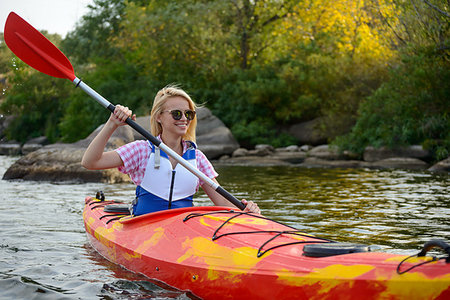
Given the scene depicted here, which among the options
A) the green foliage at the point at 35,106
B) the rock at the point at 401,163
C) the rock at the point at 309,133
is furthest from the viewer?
the green foliage at the point at 35,106

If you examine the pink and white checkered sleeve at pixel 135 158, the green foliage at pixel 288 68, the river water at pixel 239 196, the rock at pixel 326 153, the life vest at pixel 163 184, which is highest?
the green foliage at pixel 288 68

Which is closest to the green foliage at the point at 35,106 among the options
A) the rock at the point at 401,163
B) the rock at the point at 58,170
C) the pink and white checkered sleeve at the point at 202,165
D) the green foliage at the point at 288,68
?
the green foliage at the point at 288,68

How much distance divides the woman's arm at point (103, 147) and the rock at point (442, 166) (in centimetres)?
953

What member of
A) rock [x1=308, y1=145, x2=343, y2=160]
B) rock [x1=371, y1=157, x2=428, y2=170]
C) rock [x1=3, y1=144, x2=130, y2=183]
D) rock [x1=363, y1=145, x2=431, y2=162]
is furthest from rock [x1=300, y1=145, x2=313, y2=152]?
rock [x1=3, y1=144, x2=130, y2=183]

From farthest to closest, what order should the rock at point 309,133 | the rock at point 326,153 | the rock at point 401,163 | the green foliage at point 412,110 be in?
the rock at point 309,133 → the rock at point 326,153 → the green foliage at point 412,110 → the rock at point 401,163

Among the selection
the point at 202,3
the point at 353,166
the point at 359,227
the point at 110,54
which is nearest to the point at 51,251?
the point at 359,227

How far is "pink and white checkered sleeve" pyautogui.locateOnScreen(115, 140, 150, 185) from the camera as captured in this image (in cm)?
370

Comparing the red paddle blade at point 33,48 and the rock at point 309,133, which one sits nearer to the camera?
the red paddle blade at point 33,48

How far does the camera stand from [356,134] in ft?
48.7

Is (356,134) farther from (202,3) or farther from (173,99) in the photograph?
(173,99)

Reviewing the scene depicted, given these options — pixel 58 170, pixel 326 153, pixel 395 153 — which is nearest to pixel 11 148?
pixel 326 153

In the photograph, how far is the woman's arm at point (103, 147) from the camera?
137 inches

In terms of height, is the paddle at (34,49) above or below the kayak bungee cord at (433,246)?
above

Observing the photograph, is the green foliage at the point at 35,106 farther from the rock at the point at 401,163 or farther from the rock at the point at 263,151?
the rock at the point at 401,163
